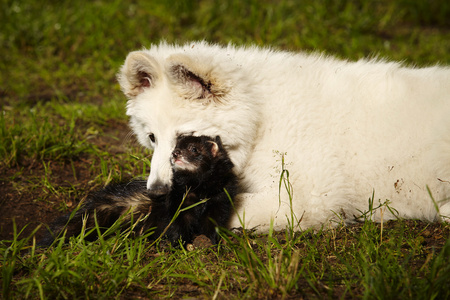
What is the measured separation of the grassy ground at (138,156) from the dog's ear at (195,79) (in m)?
1.00

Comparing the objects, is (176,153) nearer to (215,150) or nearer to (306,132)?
(215,150)

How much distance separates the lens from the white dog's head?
2934mm

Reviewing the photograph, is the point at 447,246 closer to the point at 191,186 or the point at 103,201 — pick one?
the point at 191,186

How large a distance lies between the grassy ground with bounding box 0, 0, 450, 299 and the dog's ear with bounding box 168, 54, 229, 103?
3.27 feet

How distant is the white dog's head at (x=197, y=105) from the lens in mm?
2934

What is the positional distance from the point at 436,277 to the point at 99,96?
4.97 m

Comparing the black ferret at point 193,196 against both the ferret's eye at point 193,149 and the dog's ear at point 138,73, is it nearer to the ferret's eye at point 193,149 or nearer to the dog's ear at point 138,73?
the ferret's eye at point 193,149

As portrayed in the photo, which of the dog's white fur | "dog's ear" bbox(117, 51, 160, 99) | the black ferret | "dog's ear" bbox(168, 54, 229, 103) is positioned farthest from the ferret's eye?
"dog's ear" bbox(117, 51, 160, 99)

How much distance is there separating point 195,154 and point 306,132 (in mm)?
789

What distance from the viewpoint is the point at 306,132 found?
3.04 meters

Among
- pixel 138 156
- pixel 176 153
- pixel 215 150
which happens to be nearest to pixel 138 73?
pixel 176 153

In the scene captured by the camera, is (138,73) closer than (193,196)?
No

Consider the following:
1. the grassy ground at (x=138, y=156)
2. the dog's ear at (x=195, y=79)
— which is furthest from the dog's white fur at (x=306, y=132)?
the grassy ground at (x=138, y=156)

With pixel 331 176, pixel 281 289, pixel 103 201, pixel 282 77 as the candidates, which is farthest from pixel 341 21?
pixel 281 289
